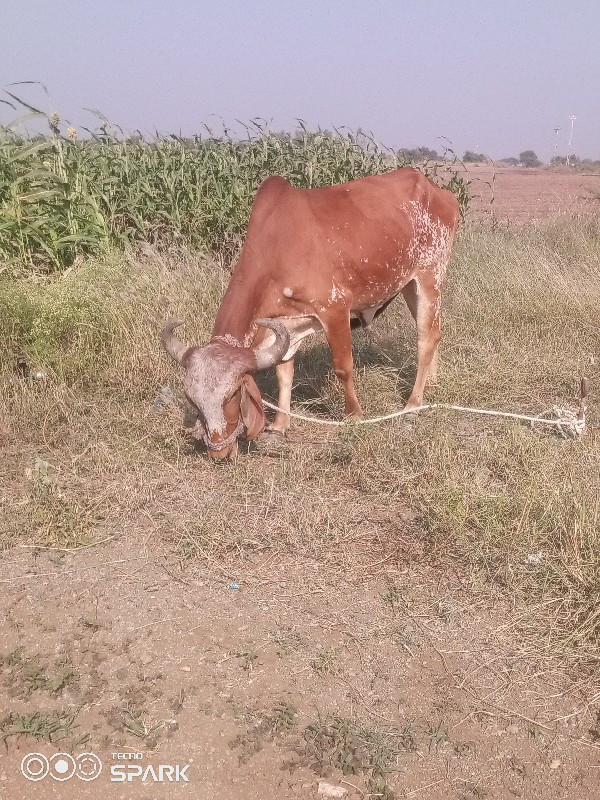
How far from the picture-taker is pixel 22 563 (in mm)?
4312

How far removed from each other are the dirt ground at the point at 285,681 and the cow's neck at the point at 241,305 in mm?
1611

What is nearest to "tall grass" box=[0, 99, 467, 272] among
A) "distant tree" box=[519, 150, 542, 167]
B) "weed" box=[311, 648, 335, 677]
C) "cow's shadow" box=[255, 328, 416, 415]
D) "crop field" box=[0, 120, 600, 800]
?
"crop field" box=[0, 120, 600, 800]

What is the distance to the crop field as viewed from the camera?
313cm

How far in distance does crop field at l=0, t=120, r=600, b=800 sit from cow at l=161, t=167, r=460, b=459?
0.46 m

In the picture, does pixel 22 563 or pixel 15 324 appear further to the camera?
pixel 15 324

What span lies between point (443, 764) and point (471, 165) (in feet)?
180

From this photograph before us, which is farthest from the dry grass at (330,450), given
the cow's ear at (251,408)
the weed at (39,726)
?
the weed at (39,726)

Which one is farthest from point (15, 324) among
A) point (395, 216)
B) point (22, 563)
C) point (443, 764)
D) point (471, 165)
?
point (471, 165)

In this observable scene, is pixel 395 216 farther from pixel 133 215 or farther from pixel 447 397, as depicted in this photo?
pixel 133 215

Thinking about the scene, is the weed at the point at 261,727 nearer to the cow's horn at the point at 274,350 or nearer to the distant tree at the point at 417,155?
the cow's horn at the point at 274,350

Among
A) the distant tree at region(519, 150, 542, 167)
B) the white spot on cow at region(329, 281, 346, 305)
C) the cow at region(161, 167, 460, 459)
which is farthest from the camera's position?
the distant tree at region(519, 150, 542, 167)

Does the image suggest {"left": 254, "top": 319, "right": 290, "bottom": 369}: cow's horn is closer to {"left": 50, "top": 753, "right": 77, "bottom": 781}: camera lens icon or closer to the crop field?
the crop field

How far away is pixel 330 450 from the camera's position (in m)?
5.45

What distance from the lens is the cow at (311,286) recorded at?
495 centimetres
